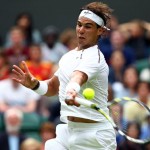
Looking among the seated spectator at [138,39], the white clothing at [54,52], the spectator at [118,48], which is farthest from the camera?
the seated spectator at [138,39]

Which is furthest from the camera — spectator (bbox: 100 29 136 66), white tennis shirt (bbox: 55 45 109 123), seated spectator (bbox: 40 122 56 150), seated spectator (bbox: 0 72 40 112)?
spectator (bbox: 100 29 136 66)

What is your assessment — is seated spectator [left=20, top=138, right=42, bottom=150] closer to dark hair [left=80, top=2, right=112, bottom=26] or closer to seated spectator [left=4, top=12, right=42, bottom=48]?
dark hair [left=80, top=2, right=112, bottom=26]

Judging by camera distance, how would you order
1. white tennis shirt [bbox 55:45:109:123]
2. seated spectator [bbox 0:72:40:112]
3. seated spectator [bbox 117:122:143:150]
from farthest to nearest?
seated spectator [bbox 0:72:40:112] < seated spectator [bbox 117:122:143:150] < white tennis shirt [bbox 55:45:109:123]

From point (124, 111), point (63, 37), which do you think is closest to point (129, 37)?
point (63, 37)

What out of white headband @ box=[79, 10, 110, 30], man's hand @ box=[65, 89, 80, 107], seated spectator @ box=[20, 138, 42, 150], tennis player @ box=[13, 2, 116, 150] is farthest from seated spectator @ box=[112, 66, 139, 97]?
man's hand @ box=[65, 89, 80, 107]

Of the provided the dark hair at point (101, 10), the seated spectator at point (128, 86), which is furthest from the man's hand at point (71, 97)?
the seated spectator at point (128, 86)

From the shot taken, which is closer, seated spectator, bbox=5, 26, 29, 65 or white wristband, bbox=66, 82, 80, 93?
white wristband, bbox=66, 82, 80, 93

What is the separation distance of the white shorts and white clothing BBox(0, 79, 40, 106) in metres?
4.97

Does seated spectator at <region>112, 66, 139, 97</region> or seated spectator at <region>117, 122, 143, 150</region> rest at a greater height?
seated spectator at <region>112, 66, 139, 97</region>

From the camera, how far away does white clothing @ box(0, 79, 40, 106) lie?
42.3 ft

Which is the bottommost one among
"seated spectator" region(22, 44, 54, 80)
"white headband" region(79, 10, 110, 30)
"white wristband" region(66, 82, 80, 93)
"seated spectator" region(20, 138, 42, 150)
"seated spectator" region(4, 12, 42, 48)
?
"seated spectator" region(20, 138, 42, 150)

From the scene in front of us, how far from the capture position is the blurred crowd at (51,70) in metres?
11.8

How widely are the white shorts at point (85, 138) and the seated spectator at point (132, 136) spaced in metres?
3.23

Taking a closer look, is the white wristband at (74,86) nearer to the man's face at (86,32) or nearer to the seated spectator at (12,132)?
the man's face at (86,32)
